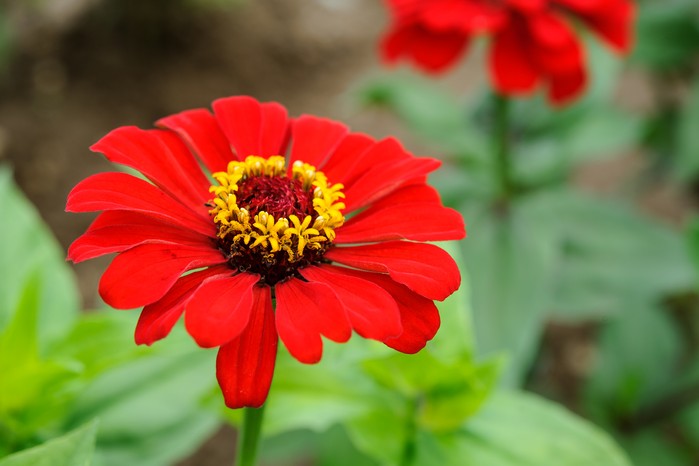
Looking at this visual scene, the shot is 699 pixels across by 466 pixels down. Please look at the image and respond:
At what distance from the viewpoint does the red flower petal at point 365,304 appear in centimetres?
56

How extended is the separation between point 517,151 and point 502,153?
26cm

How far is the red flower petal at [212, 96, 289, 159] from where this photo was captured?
746 mm

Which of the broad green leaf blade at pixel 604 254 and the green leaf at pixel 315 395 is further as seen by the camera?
the broad green leaf blade at pixel 604 254

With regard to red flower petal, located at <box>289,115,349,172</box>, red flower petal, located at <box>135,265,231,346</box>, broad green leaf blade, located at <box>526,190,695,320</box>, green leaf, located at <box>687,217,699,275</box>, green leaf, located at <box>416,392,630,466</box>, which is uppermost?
red flower petal, located at <box>289,115,349,172</box>

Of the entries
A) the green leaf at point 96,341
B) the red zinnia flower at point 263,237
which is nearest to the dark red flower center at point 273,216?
the red zinnia flower at point 263,237

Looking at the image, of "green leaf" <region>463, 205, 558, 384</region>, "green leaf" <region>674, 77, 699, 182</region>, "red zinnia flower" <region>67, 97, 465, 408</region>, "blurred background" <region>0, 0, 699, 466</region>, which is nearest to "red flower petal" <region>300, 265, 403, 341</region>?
"red zinnia flower" <region>67, 97, 465, 408</region>

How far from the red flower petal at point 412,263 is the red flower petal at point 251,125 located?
0.45ft

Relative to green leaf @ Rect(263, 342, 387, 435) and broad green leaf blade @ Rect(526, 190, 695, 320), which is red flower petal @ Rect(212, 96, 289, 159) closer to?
green leaf @ Rect(263, 342, 387, 435)

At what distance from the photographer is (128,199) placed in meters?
0.63

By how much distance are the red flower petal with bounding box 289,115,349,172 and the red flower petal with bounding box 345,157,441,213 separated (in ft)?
0.15

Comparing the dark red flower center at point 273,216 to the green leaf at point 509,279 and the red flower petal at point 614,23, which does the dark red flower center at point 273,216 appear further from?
the red flower petal at point 614,23

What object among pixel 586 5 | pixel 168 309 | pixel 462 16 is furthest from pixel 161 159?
pixel 586 5

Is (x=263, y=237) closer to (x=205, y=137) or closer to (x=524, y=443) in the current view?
(x=205, y=137)

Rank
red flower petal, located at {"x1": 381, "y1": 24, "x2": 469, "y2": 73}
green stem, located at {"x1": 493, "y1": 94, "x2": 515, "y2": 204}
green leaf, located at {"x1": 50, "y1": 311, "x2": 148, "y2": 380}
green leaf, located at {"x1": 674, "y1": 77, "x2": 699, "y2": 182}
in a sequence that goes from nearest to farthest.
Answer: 1. green leaf, located at {"x1": 50, "y1": 311, "x2": 148, "y2": 380}
2. red flower petal, located at {"x1": 381, "y1": 24, "x2": 469, "y2": 73}
3. green stem, located at {"x1": 493, "y1": 94, "x2": 515, "y2": 204}
4. green leaf, located at {"x1": 674, "y1": 77, "x2": 699, "y2": 182}
